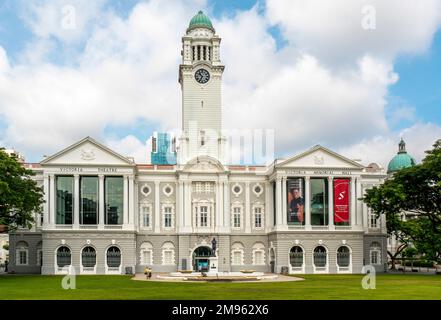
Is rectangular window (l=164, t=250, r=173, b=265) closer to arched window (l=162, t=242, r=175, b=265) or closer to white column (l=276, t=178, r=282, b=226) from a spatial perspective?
arched window (l=162, t=242, r=175, b=265)

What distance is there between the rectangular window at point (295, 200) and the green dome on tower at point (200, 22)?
24.6 m

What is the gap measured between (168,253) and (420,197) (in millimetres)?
31134

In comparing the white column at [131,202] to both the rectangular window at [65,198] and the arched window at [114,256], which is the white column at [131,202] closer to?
the arched window at [114,256]

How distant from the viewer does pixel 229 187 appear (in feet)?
278

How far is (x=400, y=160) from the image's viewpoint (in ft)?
418

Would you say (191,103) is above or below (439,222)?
above

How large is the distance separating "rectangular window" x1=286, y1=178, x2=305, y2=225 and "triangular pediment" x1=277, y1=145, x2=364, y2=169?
2013mm

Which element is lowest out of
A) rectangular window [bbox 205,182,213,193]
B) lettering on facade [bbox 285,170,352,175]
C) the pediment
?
rectangular window [bbox 205,182,213,193]

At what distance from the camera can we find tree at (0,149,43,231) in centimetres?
6362

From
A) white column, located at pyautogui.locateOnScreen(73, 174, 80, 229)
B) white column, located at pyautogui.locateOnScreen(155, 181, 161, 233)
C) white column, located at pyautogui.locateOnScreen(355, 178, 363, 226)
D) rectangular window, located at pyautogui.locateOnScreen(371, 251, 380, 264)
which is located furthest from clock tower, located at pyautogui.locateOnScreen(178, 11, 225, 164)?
rectangular window, located at pyautogui.locateOnScreen(371, 251, 380, 264)

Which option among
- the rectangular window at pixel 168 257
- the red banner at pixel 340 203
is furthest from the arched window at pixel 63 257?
the red banner at pixel 340 203
